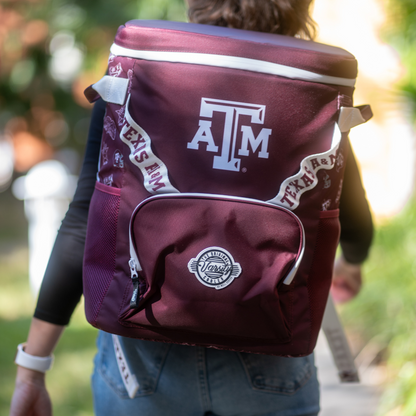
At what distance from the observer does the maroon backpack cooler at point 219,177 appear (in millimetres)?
1005

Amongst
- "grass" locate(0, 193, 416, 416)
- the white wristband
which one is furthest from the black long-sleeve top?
"grass" locate(0, 193, 416, 416)

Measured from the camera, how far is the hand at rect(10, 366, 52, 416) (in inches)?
48.7

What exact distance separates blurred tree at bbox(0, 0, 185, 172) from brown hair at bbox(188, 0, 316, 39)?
784cm

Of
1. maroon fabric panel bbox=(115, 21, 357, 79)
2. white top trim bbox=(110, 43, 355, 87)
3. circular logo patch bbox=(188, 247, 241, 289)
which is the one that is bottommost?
circular logo patch bbox=(188, 247, 241, 289)

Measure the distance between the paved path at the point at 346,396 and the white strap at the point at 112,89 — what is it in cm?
262

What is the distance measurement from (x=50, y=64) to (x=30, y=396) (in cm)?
1210

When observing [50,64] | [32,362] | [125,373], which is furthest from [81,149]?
[125,373]

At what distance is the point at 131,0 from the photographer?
30.5 ft

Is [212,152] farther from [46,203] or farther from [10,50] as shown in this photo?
[10,50]

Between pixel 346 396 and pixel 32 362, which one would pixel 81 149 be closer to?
pixel 346 396

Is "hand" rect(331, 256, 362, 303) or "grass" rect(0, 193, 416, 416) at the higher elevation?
"hand" rect(331, 256, 362, 303)

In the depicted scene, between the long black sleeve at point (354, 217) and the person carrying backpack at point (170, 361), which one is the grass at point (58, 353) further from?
the long black sleeve at point (354, 217)

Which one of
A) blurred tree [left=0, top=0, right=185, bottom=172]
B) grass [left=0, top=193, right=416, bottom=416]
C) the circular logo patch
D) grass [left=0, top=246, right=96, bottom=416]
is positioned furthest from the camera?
blurred tree [left=0, top=0, right=185, bottom=172]

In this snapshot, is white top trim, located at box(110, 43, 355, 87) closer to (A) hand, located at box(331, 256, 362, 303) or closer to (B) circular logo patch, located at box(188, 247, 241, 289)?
(B) circular logo patch, located at box(188, 247, 241, 289)
